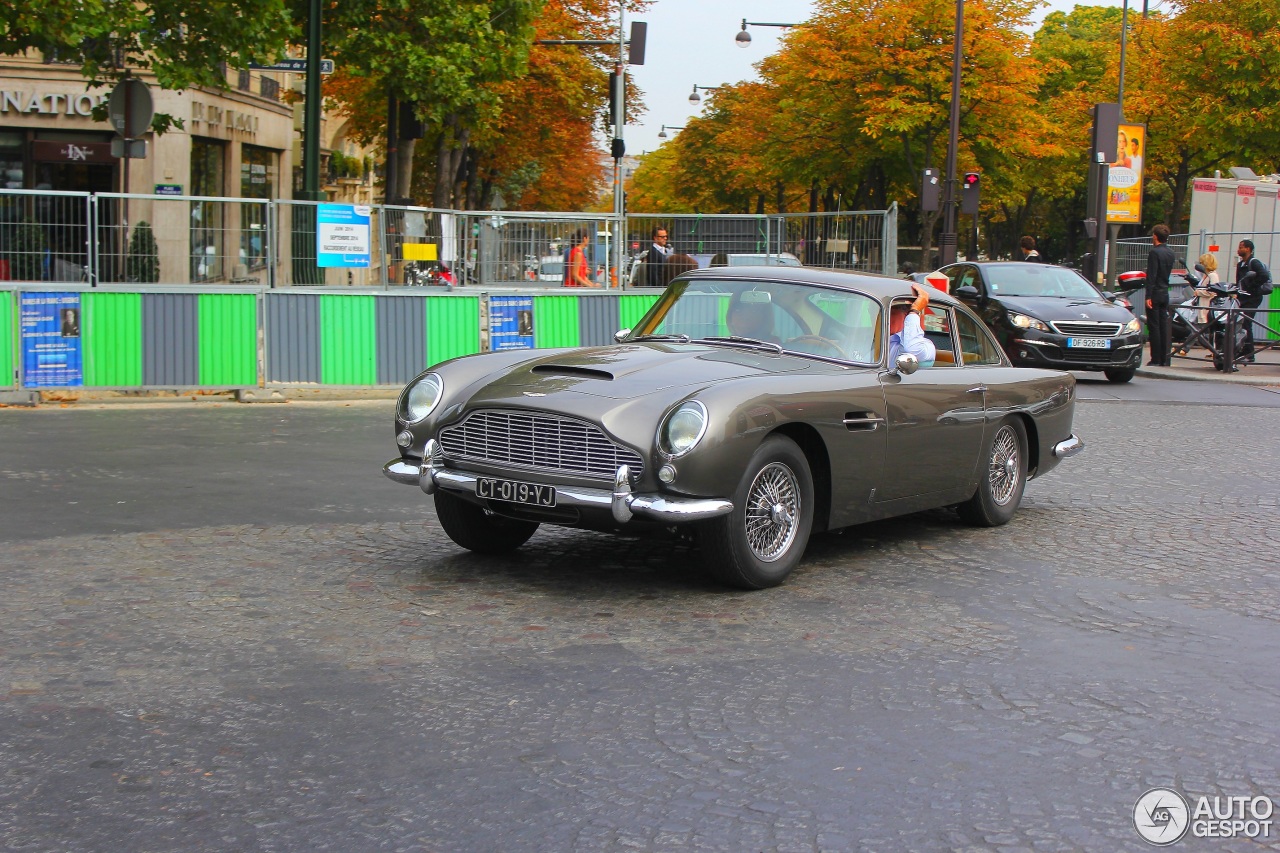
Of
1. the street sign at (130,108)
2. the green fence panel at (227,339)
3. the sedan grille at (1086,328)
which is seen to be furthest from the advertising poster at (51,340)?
the sedan grille at (1086,328)

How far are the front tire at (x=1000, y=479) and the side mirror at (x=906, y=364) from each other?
3.32 feet

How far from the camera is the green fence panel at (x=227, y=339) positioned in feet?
48.5

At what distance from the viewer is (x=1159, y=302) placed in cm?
2072

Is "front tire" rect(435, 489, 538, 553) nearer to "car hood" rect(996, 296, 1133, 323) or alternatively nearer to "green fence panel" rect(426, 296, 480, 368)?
"green fence panel" rect(426, 296, 480, 368)

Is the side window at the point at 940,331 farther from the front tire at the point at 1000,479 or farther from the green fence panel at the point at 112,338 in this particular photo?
the green fence panel at the point at 112,338

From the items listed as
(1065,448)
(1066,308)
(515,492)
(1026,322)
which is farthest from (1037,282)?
(515,492)

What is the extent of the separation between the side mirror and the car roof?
44 centimetres

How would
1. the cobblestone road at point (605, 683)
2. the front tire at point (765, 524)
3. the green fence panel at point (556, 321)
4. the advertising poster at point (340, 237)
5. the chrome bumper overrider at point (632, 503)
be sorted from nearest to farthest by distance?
the cobblestone road at point (605, 683), the chrome bumper overrider at point (632, 503), the front tire at point (765, 524), the advertising poster at point (340, 237), the green fence panel at point (556, 321)

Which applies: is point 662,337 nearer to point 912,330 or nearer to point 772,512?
point 912,330

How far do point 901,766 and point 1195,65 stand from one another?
46584 millimetres

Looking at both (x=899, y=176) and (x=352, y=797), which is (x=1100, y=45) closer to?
(x=899, y=176)

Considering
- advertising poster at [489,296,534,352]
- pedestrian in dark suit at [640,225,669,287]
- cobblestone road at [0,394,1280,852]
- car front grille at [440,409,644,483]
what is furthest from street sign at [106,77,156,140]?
car front grille at [440,409,644,483]

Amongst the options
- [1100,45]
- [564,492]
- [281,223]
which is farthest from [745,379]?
[1100,45]

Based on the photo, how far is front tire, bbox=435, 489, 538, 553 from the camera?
6.94 m
